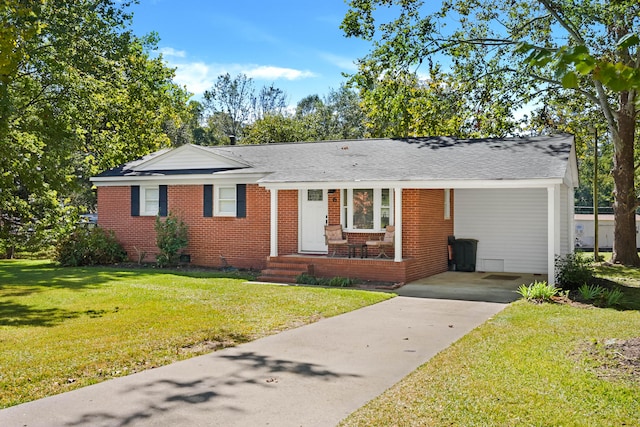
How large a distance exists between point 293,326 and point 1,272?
41.5 feet

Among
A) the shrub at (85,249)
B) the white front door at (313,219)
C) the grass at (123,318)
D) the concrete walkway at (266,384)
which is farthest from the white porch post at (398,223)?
the shrub at (85,249)

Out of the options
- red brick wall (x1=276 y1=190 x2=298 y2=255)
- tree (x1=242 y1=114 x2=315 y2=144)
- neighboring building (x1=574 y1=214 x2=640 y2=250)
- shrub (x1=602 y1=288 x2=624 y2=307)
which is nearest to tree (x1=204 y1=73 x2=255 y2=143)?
tree (x1=242 y1=114 x2=315 y2=144)

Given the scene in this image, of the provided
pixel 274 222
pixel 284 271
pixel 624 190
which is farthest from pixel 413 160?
pixel 624 190

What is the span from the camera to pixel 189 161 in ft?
65.2

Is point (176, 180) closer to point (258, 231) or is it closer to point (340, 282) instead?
point (258, 231)

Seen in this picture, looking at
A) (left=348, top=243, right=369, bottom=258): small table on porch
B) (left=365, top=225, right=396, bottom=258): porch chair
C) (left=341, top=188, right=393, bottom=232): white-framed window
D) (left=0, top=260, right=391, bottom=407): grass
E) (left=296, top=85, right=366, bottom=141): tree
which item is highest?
(left=296, top=85, right=366, bottom=141): tree

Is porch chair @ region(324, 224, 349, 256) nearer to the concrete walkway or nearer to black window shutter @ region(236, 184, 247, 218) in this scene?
black window shutter @ region(236, 184, 247, 218)

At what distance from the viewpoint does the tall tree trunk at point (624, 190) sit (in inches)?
871

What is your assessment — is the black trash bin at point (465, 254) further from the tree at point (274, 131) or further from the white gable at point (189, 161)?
the tree at point (274, 131)

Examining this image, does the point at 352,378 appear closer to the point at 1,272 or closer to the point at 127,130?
the point at 1,272

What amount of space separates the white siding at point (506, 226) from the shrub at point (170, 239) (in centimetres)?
894

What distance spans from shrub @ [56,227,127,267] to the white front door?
276 inches

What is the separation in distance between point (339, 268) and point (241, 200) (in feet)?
15.0

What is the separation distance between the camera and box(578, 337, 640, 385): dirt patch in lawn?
6397 millimetres
